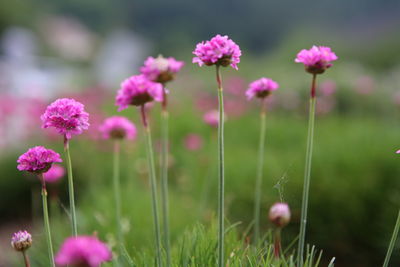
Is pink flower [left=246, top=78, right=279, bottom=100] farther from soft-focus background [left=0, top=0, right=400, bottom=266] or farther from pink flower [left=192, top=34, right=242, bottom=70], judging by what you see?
pink flower [left=192, top=34, right=242, bottom=70]

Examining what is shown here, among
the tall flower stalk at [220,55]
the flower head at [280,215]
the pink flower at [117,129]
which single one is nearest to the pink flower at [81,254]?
the tall flower stalk at [220,55]

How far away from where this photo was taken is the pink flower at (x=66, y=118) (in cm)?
89

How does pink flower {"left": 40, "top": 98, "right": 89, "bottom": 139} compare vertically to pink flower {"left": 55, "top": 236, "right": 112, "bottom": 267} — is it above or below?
above

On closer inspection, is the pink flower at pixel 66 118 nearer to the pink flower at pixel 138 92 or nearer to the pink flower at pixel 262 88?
the pink flower at pixel 138 92

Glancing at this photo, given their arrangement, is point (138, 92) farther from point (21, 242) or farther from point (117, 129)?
point (117, 129)

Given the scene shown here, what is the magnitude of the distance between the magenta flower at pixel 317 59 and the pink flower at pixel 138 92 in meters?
0.32

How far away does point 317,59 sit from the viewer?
88 centimetres

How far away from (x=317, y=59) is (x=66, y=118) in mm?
543

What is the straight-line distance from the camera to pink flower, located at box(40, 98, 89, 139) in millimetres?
887

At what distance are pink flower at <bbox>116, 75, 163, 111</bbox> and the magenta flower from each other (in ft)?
1.04

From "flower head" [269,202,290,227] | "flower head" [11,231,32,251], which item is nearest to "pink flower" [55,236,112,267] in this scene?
"flower head" [11,231,32,251]

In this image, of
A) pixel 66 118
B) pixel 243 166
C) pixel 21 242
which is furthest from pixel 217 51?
pixel 243 166

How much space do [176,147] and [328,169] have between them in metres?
2.12

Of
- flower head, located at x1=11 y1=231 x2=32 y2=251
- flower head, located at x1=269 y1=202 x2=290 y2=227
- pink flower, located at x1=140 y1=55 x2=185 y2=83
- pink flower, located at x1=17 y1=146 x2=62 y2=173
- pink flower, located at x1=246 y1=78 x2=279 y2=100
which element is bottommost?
flower head, located at x1=11 y1=231 x2=32 y2=251
